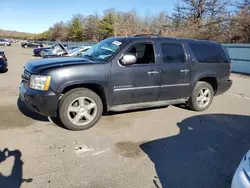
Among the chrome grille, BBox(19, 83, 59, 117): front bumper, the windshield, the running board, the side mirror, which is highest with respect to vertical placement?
the windshield

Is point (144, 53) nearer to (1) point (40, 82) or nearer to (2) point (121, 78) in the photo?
(2) point (121, 78)

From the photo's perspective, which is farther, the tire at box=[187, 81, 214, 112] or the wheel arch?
the tire at box=[187, 81, 214, 112]

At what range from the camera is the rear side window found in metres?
5.53

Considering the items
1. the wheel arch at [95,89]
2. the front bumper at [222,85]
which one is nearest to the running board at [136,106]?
the wheel arch at [95,89]

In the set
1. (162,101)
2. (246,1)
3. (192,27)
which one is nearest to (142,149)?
(162,101)

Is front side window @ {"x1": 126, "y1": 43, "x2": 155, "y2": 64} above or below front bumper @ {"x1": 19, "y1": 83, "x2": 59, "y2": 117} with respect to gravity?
above

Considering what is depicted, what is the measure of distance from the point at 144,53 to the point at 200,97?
211 cm

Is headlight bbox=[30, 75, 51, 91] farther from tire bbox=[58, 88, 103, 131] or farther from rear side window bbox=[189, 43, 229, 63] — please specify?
rear side window bbox=[189, 43, 229, 63]

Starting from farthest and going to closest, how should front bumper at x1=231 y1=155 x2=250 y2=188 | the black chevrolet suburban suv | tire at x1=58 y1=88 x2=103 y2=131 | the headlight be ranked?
tire at x1=58 y1=88 x2=103 y2=131, the black chevrolet suburban suv, the headlight, front bumper at x1=231 y1=155 x2=250 y2=188

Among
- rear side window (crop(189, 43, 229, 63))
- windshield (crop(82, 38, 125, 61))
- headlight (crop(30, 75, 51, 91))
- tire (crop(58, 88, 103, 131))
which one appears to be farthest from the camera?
rear side window (crop(189, 43, 229, 63))

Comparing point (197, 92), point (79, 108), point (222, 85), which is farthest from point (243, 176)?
point (222, 85)

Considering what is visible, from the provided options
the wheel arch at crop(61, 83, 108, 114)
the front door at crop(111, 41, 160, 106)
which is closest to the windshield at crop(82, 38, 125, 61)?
the front door at crop(111, 41, 160, 106)

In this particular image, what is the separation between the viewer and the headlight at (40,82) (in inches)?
150

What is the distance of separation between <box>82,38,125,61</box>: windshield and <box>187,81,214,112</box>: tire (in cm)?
242
